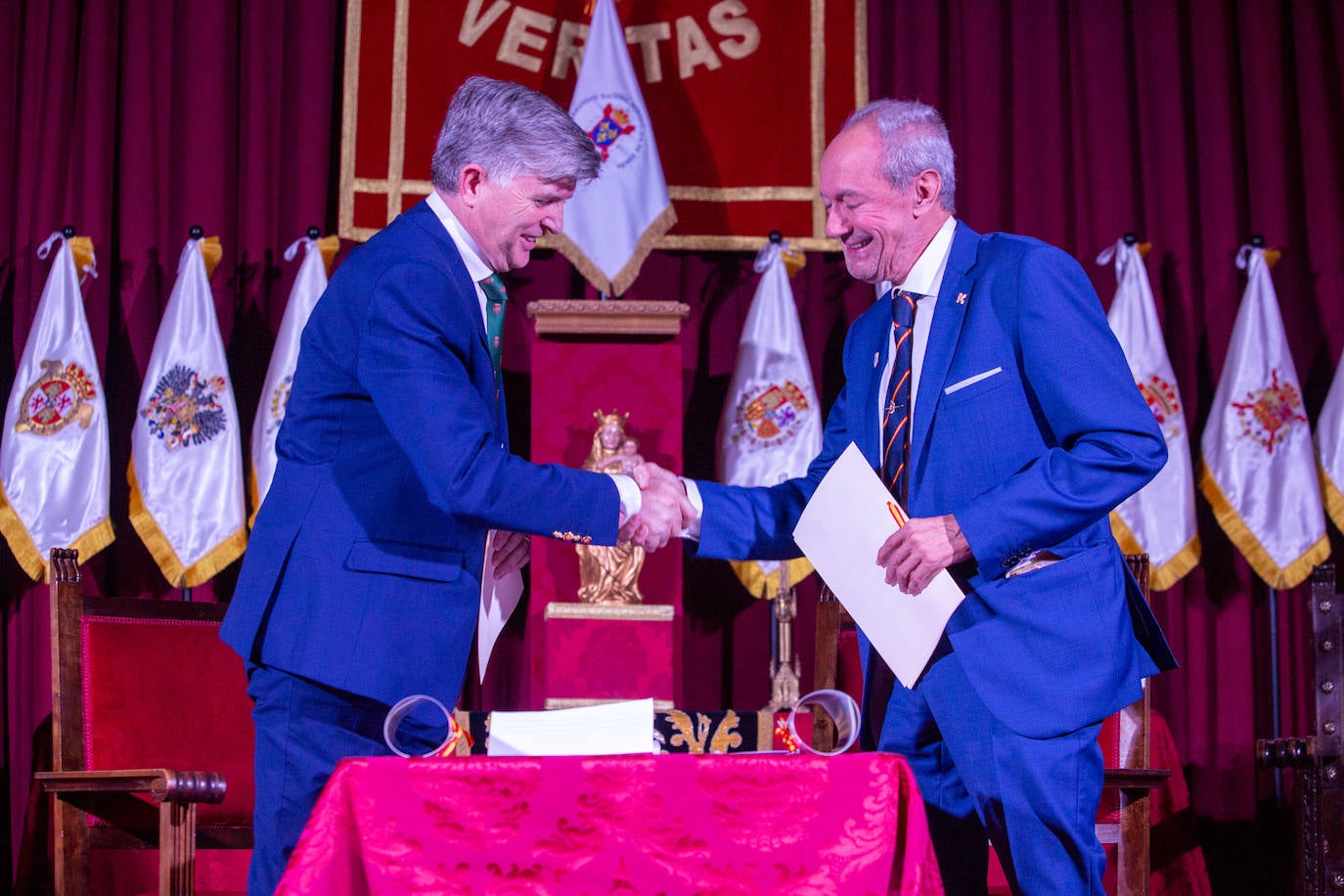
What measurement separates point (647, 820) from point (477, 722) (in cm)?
101

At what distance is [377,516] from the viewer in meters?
1.73

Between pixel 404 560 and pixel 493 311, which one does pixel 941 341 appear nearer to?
pixel 493 311

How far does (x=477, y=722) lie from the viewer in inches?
94.7

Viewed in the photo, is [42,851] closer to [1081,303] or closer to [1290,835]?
[1081,303]

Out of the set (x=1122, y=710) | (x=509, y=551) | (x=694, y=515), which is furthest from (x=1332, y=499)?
(x=509, y=551)

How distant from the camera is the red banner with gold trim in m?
4.49

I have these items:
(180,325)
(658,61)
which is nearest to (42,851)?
(180,325)

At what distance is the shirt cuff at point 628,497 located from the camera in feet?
6.60

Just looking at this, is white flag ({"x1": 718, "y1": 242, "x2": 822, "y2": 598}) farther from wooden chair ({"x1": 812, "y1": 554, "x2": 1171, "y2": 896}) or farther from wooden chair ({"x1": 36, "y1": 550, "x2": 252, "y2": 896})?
wooden chair ({"x1": 36, "y1": 550, "x2": 252, "y2": 896})

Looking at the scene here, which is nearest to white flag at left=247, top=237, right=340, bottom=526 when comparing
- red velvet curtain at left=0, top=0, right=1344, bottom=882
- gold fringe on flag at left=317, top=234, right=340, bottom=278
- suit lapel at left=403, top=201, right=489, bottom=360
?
gold fringe on flag at left=317, top=234, right=340, bottom=278

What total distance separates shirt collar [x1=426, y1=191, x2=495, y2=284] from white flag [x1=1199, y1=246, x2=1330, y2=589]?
313cm

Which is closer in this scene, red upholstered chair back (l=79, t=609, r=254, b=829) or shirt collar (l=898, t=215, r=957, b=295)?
shirt collar (l=898, t=215, r=957, b=295)

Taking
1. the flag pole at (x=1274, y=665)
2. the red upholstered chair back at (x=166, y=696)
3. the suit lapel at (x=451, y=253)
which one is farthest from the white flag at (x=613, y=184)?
the suit lapel at (x=451, y=253)

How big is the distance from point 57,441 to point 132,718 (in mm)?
1570
